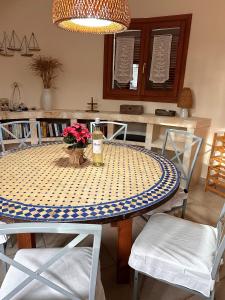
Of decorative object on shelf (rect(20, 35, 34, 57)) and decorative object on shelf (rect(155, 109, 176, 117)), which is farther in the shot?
decorative object on shelf (rect(20, 35, 34, 57))

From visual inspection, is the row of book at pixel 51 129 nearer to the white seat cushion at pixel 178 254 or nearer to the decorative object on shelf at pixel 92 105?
the decorative object on shelf at pixel 92 105

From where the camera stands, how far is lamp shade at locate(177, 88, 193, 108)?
3.02 m

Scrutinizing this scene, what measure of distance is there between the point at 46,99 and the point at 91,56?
0.93 meters

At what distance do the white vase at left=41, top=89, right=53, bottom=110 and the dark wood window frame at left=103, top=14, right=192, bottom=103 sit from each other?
820mm

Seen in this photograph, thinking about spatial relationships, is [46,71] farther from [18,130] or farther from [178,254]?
[178,254]

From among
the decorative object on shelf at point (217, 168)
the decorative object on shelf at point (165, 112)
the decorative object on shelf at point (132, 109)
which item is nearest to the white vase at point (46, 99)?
the decorative object on shelf at point (132, 109)

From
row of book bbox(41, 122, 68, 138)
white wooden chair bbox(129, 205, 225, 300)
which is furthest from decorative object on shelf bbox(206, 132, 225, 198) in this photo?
row of book bbox(41, 122, 68, 138)

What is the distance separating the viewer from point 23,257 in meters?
1.10

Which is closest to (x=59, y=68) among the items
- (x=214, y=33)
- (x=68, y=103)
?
(x=68, y=103)

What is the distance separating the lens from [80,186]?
1.32 metres

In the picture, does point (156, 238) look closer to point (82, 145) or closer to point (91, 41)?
point (82, 145)

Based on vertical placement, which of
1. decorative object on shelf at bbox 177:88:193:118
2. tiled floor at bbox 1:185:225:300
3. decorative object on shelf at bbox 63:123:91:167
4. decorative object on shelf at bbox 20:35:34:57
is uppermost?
decorative object on shelf at bbox 20:35:34:57

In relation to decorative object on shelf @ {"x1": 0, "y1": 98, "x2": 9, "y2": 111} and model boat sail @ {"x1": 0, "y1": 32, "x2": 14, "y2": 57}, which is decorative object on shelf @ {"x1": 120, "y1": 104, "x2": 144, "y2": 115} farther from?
model boat sail @ {"x1": 0, "y1": 32, "x2": 14, "y2": 57}

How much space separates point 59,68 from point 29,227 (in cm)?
334
